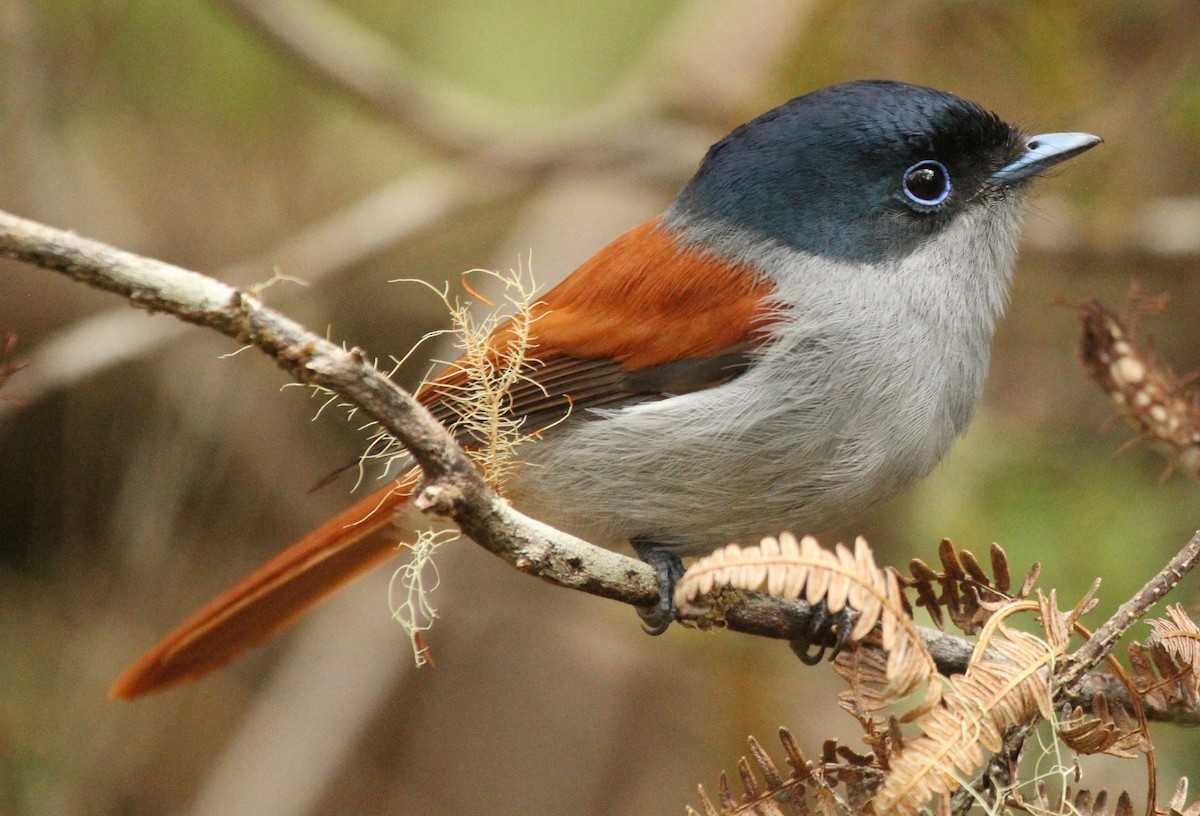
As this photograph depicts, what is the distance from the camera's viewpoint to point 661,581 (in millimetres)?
2521

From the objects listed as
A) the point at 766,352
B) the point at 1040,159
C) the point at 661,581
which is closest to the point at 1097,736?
the point at 661,581

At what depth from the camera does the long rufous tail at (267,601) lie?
2.98 meters

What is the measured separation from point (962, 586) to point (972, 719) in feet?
1.24

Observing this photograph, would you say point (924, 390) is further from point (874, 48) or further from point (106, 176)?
point (106, 176)

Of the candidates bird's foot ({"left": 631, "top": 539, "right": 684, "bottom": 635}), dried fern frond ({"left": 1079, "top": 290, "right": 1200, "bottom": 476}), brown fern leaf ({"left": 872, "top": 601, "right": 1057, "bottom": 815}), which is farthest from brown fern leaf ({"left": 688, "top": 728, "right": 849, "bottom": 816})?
dried fern frond ({"left": 1079, "top": 290, "right": 1200, "bottom": 476})

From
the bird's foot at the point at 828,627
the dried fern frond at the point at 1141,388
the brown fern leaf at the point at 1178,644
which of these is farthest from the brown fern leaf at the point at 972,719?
the dried fern frond at the point at 1141,388

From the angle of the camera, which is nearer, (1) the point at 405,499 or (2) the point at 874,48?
(1) the point at 405,499

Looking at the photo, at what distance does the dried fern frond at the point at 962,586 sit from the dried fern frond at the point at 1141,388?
751 mm

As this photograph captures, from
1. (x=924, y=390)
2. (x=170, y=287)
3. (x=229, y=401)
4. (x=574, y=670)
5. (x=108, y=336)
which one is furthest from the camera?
A: (x=574, y=670)

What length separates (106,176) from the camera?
183 inches

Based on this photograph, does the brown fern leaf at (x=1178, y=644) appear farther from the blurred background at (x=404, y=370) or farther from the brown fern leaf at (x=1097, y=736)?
the blurred background at (x=404, y=370)

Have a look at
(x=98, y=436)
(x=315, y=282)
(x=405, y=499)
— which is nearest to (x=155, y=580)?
(x=98, y=436)

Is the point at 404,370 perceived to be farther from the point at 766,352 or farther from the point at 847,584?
the point at 847,584

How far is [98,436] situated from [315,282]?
38.0 inches
